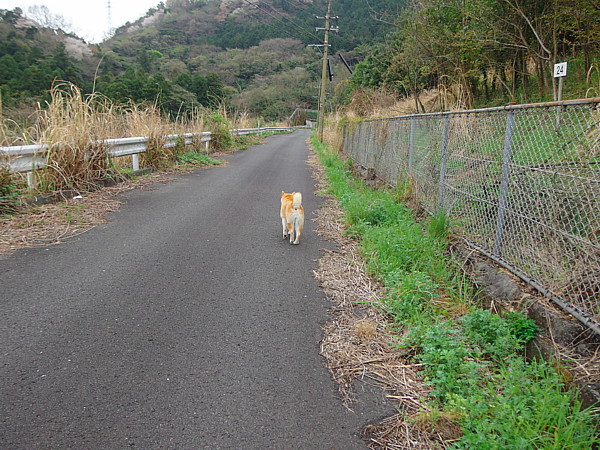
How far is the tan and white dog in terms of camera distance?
196 inches

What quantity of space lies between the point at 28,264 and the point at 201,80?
32.7 m

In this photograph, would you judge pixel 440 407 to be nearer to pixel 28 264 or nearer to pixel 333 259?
pixel 333 259

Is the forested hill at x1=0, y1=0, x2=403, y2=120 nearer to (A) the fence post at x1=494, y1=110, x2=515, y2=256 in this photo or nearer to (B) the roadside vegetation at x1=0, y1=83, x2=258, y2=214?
(B) the roadside vegetation at x1=0, y1=83, x2=258, y2=214

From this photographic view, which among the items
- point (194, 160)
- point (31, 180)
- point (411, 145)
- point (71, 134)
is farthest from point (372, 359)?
point (194, 160)

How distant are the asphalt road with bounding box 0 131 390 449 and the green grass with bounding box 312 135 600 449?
22.5 inches

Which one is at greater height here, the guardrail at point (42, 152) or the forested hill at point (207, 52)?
the forested hill at point (207, 52)

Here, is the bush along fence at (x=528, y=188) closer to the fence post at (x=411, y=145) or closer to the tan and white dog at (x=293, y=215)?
the fence post at (x=411, y=145)

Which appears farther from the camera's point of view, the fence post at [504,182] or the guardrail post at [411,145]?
the guardrail post at [411,145]

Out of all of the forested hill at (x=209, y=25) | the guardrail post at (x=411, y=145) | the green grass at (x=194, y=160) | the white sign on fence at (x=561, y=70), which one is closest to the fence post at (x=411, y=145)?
the guardrail post at (x=411, y=145)

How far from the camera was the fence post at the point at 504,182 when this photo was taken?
336cm

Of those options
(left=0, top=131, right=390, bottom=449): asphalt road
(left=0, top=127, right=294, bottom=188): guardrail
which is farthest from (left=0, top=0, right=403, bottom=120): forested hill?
(left=0, top=131, right=390, bottom=449): asphalt road

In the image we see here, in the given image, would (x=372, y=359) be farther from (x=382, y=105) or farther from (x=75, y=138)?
(x=382, y=105)

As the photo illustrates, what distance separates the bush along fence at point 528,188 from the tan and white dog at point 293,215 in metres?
1.77

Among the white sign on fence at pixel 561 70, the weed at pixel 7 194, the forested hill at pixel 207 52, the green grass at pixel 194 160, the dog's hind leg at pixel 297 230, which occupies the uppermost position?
the forested hill at pixel 207 52
